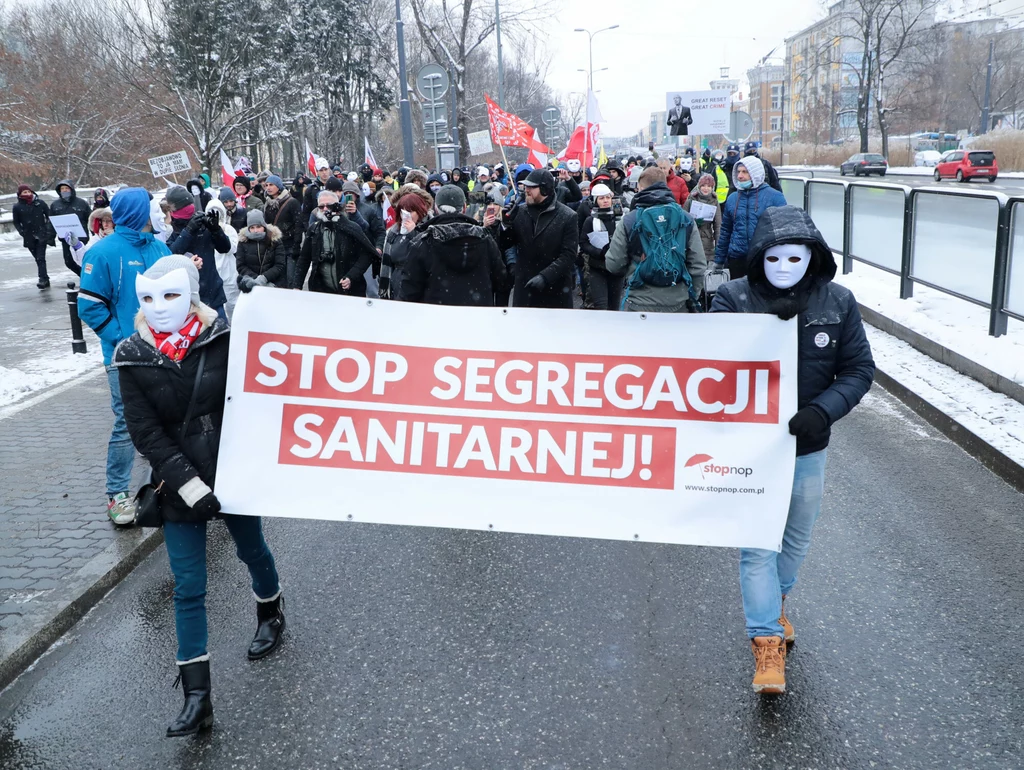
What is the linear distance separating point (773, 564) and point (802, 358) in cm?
82

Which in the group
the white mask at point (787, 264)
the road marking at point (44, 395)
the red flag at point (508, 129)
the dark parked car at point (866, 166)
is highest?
the red flag at point (508, 129)

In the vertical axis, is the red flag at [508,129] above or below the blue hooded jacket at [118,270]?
above

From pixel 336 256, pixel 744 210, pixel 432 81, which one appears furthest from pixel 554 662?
pixel 432 81

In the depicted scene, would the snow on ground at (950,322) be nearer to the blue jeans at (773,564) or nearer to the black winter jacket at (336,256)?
the blue jeans at (773,564)

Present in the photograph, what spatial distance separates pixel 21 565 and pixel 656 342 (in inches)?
143

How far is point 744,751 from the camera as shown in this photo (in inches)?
134

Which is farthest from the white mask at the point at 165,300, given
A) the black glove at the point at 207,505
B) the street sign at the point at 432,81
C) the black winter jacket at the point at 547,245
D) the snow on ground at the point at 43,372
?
the street sign at the point at 432,81

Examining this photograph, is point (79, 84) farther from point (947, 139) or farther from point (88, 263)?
point (947, 139)

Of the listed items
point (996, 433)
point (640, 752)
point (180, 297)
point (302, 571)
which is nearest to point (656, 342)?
point (640, 752)

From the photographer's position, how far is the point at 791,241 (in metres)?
3.58

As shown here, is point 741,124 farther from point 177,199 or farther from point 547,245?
point 177,199

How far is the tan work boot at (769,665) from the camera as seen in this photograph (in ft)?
12.1

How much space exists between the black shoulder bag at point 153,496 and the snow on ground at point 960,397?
5221mm

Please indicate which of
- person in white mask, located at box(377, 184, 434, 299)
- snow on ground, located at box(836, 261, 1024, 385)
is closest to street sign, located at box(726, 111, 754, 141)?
snow on ground, located at box(836, 261, 1024, 385)
